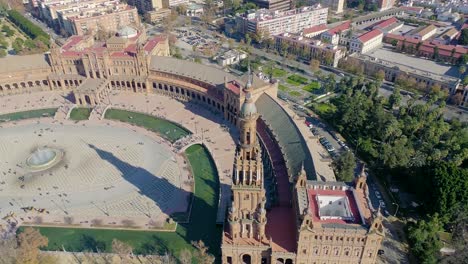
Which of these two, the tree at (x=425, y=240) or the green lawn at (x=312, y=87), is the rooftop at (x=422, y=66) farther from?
the tree at (x=425, y=240)

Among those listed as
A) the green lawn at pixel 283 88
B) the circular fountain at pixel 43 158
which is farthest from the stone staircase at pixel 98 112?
the green lawn at pixel 283 88

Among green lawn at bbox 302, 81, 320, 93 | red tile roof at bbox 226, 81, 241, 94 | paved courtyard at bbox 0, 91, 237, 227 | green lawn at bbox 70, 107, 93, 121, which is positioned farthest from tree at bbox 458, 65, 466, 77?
green lawn at bbox 70, 107, 93, 121

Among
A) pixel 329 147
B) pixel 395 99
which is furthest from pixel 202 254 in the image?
pixel 395 99

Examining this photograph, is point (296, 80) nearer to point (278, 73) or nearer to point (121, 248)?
point (278, 73)

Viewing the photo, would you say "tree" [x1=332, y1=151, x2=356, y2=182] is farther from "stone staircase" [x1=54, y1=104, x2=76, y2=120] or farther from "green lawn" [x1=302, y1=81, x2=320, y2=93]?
"stone staircase" [x1=54, y1=104, x2=76, y2=120]

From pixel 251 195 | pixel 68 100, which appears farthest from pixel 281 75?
pixel 251 195

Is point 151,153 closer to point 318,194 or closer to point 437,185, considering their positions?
point 318,194

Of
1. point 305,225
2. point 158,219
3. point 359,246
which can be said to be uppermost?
point 305,225
